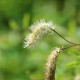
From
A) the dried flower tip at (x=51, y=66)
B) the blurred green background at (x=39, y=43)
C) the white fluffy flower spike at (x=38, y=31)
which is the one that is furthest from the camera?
the blurred green background at (x=39, y=43)

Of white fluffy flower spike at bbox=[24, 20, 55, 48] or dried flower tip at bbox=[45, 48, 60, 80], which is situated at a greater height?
white fluffy flower spike at bbox=[24, 20, 55, 48]

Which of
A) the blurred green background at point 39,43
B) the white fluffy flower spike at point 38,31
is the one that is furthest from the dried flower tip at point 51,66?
the blurred green background at point 39,43

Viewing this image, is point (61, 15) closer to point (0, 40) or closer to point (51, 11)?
point (51, 11)

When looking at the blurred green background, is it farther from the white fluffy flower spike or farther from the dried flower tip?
the dried flower tip

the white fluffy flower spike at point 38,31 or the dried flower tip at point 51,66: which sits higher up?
the white fluffy flower spike at point 38,31

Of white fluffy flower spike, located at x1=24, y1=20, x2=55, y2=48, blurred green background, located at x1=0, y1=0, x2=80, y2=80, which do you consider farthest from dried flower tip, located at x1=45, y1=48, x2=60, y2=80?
blurred green background, located at x1=0, y1=0, x2=80, y2=80

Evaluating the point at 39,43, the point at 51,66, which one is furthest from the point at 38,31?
the point at 39,43

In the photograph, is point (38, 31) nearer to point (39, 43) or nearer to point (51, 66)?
point (51, 66)

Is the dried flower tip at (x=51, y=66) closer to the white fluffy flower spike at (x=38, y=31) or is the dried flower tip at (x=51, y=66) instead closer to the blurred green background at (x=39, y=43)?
the white fluffy flower spike at (x=38, y=31)

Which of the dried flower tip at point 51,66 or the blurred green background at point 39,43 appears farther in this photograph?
the blurred green background at point 39,43
